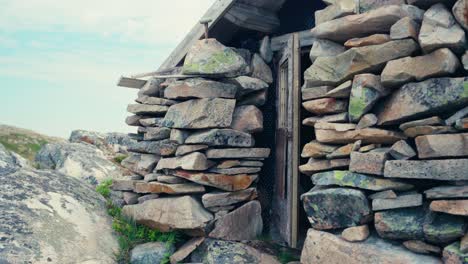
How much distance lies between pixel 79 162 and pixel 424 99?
6.81 m

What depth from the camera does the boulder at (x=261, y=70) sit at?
7039 mm

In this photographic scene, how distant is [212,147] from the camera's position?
646 centimetres

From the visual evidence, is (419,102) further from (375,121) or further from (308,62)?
(308,62)

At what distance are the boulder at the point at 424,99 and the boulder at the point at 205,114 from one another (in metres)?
2.37

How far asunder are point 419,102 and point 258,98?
2.91 meters

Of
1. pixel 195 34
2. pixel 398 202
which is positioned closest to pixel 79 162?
pixel 195 34

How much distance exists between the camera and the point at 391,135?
4613mm

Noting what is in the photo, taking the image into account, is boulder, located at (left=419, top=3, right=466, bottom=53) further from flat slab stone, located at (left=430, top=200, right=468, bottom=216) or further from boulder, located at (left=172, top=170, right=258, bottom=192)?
boulder, located at (left=172, top=170, right=258, bottom=192)

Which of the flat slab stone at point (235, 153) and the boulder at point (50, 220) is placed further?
the flat slab stone at point (235, 153)

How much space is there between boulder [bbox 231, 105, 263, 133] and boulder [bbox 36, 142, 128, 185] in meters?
3.24

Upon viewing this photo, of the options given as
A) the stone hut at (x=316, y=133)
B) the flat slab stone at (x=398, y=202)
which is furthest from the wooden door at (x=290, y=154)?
the flat slab stone at (x=398, y=202)

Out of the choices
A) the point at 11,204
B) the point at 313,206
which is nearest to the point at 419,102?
the point at 313,206

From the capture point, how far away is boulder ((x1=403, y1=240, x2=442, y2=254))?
4.30 m

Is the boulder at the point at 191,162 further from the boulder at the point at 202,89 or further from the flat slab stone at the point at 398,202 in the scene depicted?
the flat slab stone at the point at 398,202
